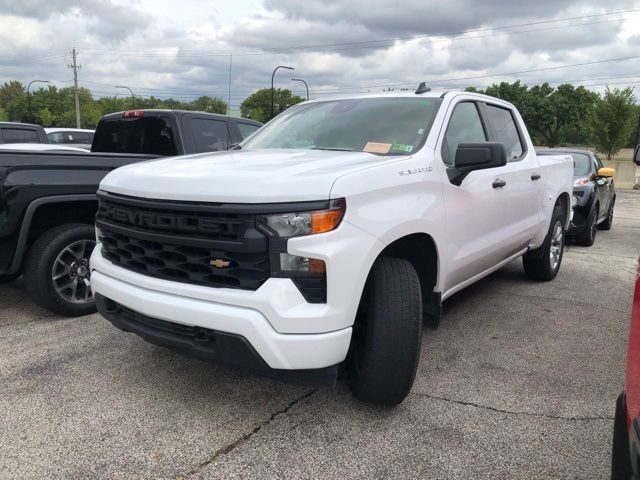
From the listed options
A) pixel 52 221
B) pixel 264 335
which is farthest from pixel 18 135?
pixel 264 335

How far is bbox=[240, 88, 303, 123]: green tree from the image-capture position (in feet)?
275

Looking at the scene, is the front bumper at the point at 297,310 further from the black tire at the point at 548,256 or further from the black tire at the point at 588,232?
the black tire at the point at 588,232

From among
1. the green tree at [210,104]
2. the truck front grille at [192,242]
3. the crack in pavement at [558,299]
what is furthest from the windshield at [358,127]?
the green tree at [210,104]

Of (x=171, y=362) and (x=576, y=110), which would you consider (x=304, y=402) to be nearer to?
(x=171, y=362)

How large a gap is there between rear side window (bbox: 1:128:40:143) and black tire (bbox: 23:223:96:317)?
598 centimetres

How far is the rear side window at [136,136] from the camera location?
5.78 metres

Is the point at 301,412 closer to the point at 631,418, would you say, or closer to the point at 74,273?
the point at 631,418

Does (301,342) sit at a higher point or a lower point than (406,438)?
higher

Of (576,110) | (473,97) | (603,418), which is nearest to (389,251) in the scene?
(603,418)

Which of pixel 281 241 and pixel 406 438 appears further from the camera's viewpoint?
pixel 406 438

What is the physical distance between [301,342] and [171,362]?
1.56 m

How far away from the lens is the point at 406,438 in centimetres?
Answer: 280

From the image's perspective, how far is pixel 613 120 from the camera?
31250 mm

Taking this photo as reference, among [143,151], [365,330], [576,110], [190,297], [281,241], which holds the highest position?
[576,110]
